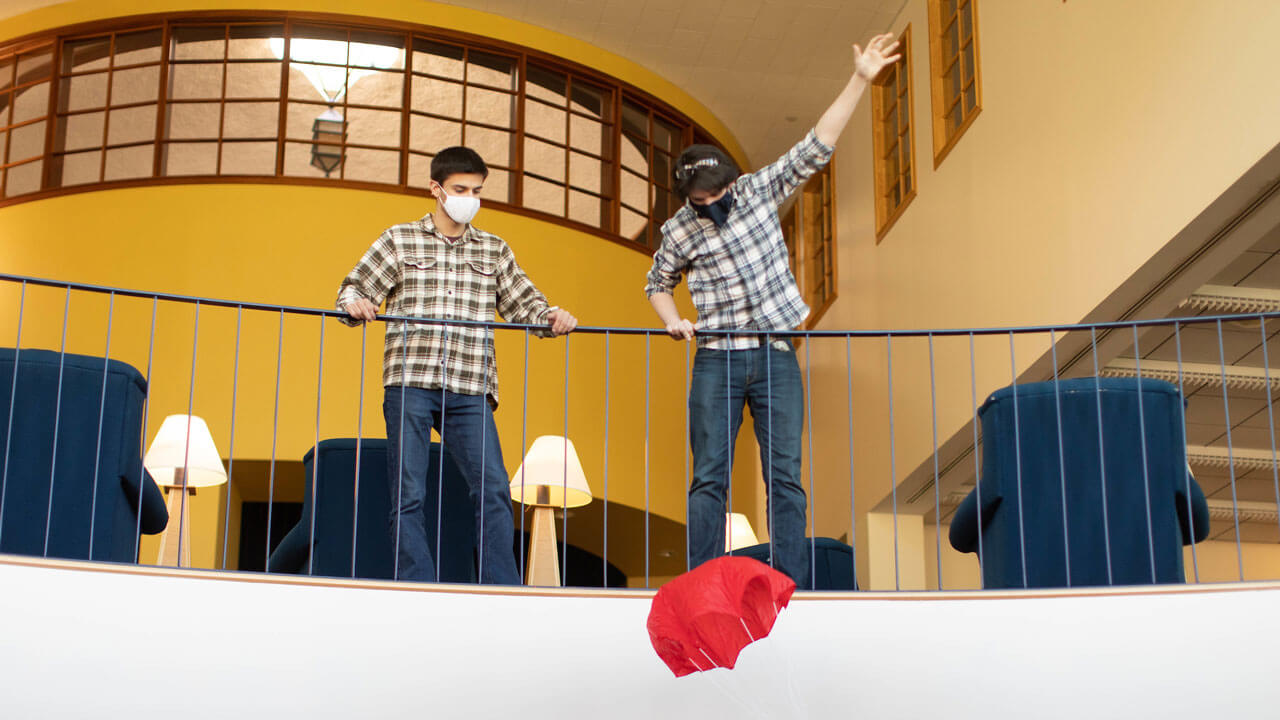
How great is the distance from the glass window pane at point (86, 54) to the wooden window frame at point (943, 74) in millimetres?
4840

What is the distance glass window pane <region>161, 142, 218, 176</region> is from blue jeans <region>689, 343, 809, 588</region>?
4692 mm

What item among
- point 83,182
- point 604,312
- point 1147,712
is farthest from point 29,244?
point 1147,712

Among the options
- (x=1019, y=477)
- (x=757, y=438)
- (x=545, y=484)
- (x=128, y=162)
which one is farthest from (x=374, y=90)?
(x=1019, y=477)

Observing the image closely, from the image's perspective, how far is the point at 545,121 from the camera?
8.48 metres

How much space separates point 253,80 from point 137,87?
0.68 meters

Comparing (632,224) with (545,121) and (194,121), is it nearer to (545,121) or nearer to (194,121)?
(545,121)

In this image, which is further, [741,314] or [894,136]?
[894,136]

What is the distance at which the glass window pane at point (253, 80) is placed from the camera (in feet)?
26.2

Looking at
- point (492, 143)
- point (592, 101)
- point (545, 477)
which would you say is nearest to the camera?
point (545, 477)

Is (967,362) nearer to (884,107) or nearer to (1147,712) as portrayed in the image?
(884,107)

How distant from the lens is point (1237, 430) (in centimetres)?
742

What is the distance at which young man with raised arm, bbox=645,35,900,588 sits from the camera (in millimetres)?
4094

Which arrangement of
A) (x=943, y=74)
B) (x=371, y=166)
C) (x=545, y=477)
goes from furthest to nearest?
(x=371, y=166), (x=943, y=74), (x=545, y=477)

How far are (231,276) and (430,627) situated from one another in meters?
4.28
